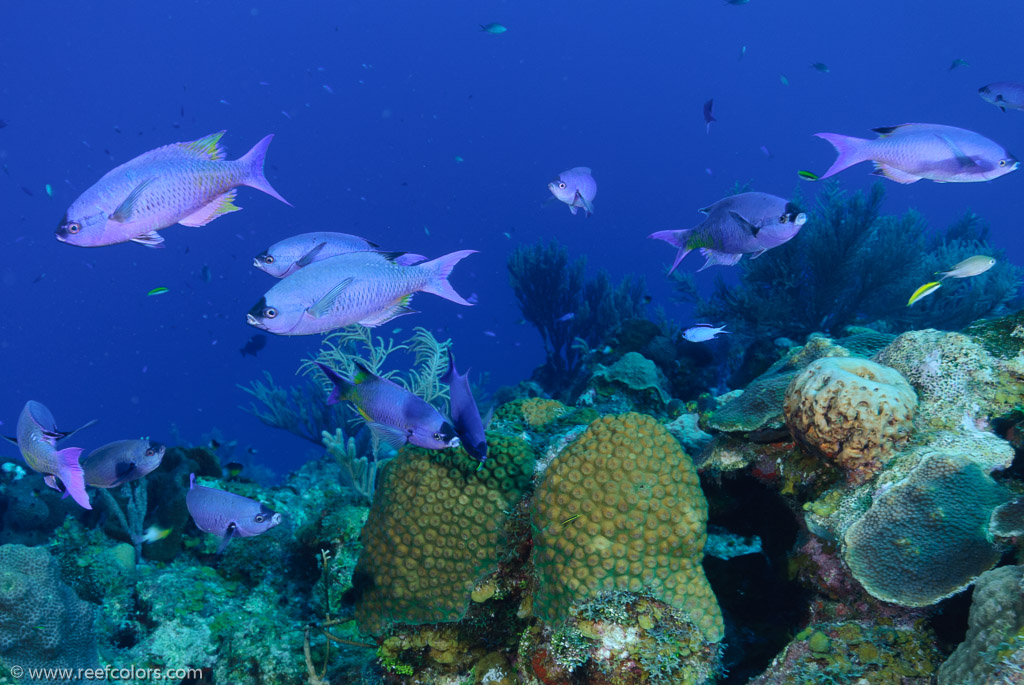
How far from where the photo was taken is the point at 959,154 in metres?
2.62

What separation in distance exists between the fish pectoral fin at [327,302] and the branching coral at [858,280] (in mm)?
8398

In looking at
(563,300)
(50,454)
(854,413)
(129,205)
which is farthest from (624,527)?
(563,300)

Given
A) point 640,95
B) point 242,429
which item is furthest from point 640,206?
point 242,429

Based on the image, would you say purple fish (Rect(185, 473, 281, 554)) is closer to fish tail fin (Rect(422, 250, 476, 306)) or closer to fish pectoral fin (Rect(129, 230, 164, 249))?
fish pectoral fin (Rect(129, 230, 164, 249))

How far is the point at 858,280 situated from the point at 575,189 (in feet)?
23.9

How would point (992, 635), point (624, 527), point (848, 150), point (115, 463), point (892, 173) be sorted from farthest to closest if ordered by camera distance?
point (115, 463), point (892, 173), point (848, 150), point (624, 527), point (992, 635)

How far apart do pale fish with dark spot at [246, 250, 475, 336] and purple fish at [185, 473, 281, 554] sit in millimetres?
1351

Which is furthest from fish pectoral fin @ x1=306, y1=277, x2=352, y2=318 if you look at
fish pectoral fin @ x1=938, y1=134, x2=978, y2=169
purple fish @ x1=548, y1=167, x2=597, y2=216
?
fish pectoral fin @ x1=938, y1=134, x2=978, y2=169

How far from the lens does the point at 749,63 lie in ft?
296

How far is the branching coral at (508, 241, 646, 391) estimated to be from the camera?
1208 cm

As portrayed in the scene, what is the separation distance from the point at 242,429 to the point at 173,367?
29.2m

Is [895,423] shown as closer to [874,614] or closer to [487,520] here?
[874,614]

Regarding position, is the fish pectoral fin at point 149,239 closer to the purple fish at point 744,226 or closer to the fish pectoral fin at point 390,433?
the fish pectoral fin at point 390,433

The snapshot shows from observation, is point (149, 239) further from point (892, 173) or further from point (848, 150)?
point (892, 173)
